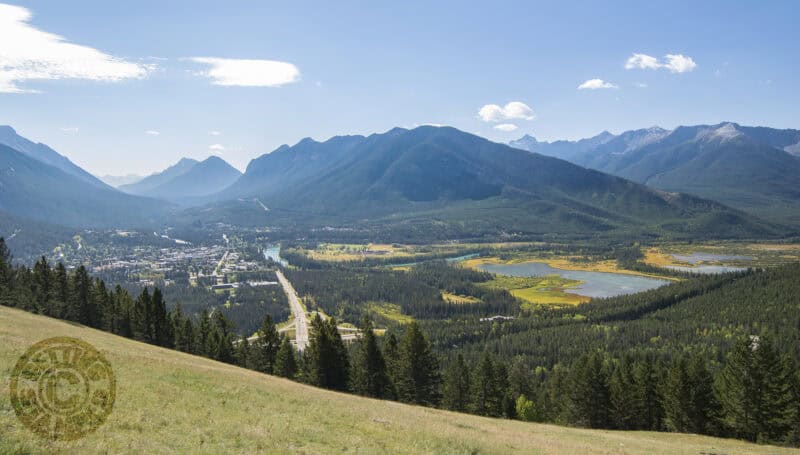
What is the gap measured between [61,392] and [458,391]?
171 ft

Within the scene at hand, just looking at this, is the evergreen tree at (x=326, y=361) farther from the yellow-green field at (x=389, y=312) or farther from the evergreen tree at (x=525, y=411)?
the yellow-green field at (x=389, y=312)

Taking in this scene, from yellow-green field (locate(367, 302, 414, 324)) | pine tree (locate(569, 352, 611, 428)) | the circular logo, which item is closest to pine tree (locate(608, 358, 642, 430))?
pine tree (locate(569, 352, 611, 428))

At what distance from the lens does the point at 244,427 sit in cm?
2167

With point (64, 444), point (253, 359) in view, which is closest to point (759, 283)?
point (253, 359)

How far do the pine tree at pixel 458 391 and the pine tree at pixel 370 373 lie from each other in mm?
9765

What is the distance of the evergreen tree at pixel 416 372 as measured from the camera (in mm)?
59281

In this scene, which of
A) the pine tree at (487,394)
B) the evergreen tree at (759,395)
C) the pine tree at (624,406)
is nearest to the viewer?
the evergreen tree at (759,395)

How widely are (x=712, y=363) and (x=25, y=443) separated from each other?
111480 mm

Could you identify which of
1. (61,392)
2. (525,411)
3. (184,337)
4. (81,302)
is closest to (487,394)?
(525,411)

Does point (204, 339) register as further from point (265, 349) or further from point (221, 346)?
point (265, 349)

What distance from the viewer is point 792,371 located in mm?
52625

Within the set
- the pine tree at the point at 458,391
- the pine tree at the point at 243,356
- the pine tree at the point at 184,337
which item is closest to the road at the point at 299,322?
the pine tree at the point at 243,356

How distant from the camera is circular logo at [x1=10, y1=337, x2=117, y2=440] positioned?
17.3 m

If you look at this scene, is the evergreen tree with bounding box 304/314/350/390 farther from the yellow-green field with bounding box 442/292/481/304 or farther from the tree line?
the yellow-green field with bounding box 442/292/481/304
